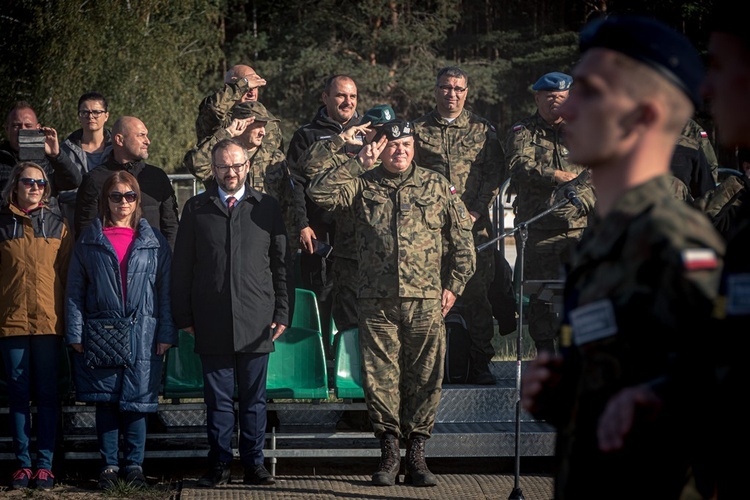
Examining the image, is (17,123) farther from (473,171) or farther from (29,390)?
(473,171)

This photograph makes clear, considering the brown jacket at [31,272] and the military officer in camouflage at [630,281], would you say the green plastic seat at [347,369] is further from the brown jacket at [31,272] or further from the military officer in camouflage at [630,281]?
the military officer in camouflage at [630,281]

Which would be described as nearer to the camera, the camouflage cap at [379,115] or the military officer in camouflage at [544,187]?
the camouflage cap at [379,115]

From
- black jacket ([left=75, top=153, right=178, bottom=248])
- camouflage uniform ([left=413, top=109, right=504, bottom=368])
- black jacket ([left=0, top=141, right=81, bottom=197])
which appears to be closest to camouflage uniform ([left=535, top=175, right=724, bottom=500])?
camouflage uniform ([left=413, top=109, right=504, bottom=368])

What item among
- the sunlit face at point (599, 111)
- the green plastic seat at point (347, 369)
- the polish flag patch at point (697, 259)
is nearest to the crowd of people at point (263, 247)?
the green plastic seat at point (347, 369)

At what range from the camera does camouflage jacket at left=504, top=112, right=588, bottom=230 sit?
741 centimetres

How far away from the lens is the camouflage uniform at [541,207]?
292 inches

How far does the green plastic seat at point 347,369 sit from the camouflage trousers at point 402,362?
252mm

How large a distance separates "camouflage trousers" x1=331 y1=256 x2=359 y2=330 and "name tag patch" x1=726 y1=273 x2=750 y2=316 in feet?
17.5

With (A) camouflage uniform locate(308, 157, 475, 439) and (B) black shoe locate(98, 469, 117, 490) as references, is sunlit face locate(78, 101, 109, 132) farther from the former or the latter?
(B) black shoe locate(98, 469, 117, 490)

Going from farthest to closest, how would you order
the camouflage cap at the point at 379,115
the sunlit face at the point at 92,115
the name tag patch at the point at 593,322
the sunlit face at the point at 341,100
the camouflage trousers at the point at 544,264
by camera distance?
the sunlit face at the point at 341,100, the sunlit face at the point at 92,115, the camouflage trousers at the point at 544,264, the camouflage cap at the point at 379,115, the name tag patch at the point at 593,322

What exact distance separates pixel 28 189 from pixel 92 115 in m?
1.54

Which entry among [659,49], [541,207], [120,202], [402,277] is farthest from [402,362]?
[659,49]

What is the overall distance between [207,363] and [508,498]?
1962 mm

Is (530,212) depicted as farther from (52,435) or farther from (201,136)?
(52,435)
